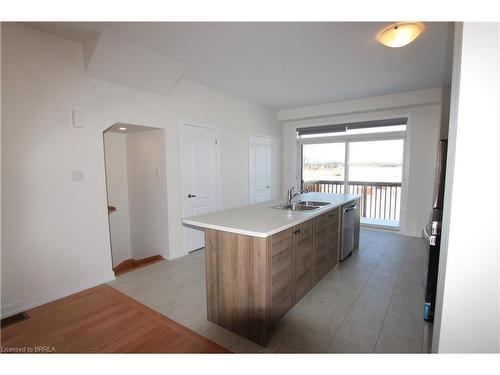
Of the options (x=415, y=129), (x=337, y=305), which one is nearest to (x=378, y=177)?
(x=415, y=129)

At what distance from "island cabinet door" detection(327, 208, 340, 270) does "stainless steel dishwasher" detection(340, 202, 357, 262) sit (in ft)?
0.43

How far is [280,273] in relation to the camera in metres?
1.92

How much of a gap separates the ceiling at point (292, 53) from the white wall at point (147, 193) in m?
1.21

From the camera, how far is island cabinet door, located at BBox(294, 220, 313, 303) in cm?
218

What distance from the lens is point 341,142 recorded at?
5.34 meters

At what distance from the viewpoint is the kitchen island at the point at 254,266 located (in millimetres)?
1759

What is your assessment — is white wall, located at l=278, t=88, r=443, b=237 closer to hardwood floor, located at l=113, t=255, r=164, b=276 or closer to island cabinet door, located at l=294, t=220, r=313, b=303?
island cabinet door, located at l=294, t=220, r=313, b=303

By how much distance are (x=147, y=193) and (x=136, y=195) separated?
1.06 feet

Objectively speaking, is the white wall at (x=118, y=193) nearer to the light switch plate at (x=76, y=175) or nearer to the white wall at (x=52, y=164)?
the white wall at (x=52, y=164)

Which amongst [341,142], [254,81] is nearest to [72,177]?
[254,81]

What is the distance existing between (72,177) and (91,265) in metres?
1.01

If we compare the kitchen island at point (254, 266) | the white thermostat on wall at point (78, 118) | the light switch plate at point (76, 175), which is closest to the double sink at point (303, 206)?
the kitchen island at point (254, 266)

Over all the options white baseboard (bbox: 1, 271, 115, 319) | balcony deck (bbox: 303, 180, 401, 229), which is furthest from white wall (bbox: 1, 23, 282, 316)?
balcony deck (bbox: 303, 180, 401, 229)
